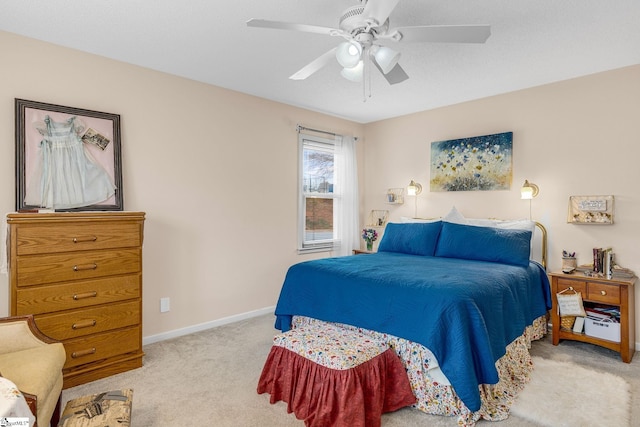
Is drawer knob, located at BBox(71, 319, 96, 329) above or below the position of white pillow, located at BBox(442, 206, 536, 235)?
below

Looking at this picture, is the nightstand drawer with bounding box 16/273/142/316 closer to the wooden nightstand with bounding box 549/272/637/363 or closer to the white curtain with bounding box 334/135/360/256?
the white curtain with bounding box 334/135/360/256

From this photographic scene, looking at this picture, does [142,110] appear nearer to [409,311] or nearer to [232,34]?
[232,34]

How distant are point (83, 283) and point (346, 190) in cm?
325

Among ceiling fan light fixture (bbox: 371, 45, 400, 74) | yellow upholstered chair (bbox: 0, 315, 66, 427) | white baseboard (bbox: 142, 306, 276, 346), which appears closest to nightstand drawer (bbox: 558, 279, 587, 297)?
ceiling fan light fixture (bbox: 371, 45, 400, 74)

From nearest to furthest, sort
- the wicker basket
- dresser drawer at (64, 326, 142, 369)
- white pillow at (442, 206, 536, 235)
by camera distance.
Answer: dresser drawer at (64, 326, 142, 369), the wicker basket, white pillow at (442, 206, 536, 235)

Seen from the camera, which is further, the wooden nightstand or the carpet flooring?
the wooden nightstand

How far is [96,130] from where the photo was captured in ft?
9.56

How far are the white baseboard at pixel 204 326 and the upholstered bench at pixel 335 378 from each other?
4.60 feet

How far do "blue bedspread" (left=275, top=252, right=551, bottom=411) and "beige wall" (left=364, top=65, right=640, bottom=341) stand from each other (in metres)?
0.69

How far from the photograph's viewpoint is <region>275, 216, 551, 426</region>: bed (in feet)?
6.66

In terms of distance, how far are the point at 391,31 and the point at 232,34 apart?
122cm

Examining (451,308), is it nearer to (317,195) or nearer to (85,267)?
(85,267)

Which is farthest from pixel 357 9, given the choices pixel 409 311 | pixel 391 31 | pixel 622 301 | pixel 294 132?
pixel 622 301

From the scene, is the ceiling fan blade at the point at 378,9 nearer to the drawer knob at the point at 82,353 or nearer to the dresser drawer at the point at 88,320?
the dresser drawer at the point at 88,320
